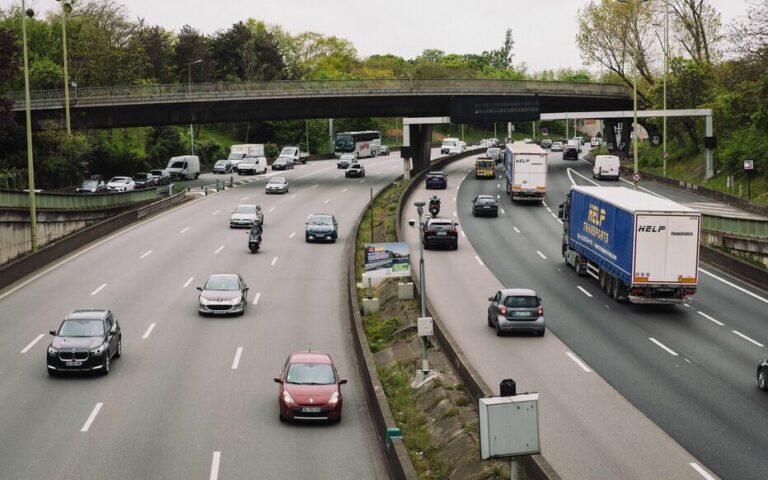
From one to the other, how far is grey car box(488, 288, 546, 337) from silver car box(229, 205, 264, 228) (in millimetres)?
30115

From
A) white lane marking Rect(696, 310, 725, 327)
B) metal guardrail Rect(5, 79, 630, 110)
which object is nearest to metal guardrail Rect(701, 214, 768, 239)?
white lane marking Rect(696, 310, 725, 327)

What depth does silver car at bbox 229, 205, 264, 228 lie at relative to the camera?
61.2 metres

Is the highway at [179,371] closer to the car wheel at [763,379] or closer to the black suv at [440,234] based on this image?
the black suv at [440,234]

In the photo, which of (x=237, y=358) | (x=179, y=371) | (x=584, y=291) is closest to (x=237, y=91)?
(x=584, y=291)

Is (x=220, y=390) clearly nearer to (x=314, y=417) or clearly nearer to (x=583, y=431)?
(x=314, y=417)

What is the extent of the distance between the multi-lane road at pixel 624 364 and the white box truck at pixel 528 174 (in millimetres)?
19430

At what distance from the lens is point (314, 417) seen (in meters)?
24.8

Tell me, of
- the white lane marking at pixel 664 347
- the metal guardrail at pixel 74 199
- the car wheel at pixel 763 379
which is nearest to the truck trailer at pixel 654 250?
the white lane marking at pixel 664 347

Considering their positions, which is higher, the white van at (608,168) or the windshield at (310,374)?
the white van at (608,168)

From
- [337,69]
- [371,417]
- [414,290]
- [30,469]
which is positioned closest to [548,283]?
[414,290]

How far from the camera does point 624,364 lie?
98.2ft

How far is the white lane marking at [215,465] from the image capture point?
68.9ft

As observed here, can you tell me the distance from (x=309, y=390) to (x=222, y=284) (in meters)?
13.7

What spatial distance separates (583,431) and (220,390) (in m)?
10.3
